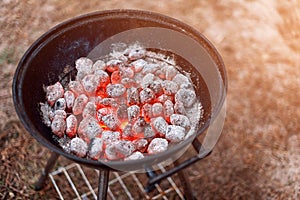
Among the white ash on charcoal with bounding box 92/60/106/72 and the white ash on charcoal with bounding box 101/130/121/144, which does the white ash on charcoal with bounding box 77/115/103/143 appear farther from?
the white ash on charcoal with bounding box 92/60/106/72

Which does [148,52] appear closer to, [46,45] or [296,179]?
[46,45]

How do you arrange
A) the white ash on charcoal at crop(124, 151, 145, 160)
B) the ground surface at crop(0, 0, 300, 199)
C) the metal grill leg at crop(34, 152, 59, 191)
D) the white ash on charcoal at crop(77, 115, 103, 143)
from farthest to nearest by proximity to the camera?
1. the ground surface at crop(0, 0, 300, 199)
2. the metal grill leg at crop(34, 152, 59, 191)
3. the white ash on charcoal at crop(77, 115, 103, 143)
4. the white ash on charcoal at crop(124, 151, 145, 160)

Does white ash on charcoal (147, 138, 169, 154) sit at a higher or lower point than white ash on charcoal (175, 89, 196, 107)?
lower

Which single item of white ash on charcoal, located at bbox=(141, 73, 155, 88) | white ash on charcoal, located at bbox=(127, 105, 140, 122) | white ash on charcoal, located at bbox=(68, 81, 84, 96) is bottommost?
white ash on charcoal, located at bbox=(127, 105, 140, 122)

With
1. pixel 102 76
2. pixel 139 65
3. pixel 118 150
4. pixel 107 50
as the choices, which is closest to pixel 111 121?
pixel 118 150

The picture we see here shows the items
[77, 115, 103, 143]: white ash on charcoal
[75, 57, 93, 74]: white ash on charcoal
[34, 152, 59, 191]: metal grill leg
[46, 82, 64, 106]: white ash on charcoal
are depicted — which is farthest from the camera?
[34, 152, 59, 191]: metal grill leg

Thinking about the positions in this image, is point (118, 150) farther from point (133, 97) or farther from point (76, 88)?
point (76, 88)

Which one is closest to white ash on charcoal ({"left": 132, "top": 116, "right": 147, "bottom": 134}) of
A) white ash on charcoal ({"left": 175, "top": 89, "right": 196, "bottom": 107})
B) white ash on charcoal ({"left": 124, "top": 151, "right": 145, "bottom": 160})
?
white ash on charcoal ({"left": 124, "top": 151, "right": 145, "bottom": 160})

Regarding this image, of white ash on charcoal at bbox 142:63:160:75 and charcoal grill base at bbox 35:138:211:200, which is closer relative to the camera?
charcoal grill base at bbox 35:138:211:200
